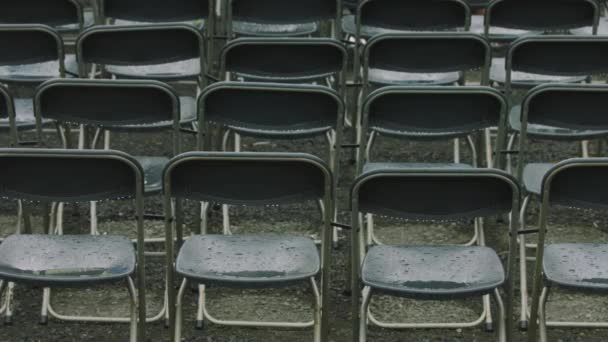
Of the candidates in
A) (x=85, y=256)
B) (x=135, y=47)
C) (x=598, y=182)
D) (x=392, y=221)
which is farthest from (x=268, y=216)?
(x=598, y=182)

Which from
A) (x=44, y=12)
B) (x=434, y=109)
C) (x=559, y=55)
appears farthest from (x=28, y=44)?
(x=559, y=55)

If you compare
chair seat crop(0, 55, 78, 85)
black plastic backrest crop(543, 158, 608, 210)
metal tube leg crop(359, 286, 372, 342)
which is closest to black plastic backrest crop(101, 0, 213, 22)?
chair seat crop(0, 55, 78, 85)

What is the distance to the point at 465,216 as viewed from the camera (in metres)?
4.46

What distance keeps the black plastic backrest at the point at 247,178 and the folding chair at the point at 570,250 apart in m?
0.83

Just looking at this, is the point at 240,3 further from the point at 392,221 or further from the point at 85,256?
the point at 85,256

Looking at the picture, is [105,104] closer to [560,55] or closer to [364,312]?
[364,312]

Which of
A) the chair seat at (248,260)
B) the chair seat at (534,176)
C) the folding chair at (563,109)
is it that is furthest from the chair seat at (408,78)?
the chair seat at (248,260)

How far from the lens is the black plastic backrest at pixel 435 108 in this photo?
16.5 ft

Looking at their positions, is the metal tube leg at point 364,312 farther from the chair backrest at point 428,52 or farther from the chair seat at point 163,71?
the chair seat at point 163,71

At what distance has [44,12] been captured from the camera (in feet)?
21.7

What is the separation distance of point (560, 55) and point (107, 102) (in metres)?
2.15

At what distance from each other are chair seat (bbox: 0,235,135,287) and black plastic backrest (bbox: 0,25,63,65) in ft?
4.16

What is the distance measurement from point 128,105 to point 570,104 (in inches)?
73.5

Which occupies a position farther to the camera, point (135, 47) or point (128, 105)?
point (135, 47)
